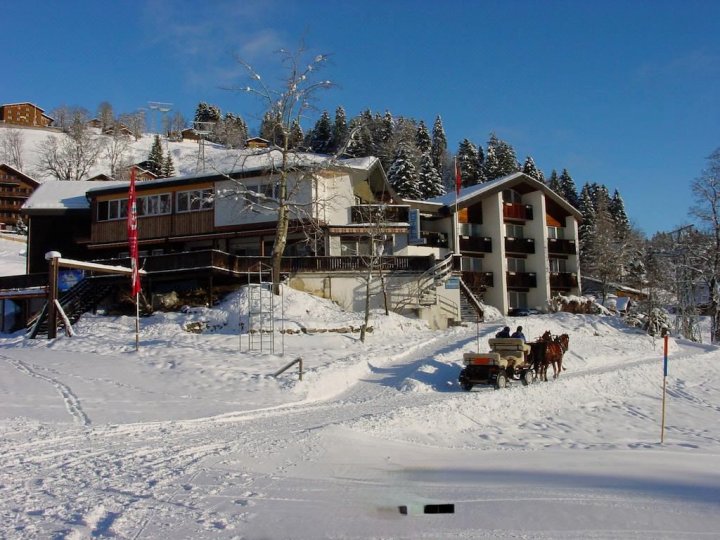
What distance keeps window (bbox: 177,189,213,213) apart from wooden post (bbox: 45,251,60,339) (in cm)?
1402

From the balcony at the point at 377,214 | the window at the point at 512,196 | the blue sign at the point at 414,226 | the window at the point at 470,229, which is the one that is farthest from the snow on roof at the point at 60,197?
the window at the point at 512,196

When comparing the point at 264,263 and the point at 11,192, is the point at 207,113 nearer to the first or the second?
the point at 11,192

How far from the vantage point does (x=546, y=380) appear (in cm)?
2103

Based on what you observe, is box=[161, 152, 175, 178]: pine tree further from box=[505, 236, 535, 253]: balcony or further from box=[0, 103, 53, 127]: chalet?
box=[0, 103, 53, 127]: chalet

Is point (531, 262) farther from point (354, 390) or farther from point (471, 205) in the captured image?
point (354, 390)

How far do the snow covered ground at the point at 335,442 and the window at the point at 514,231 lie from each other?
2246 cm

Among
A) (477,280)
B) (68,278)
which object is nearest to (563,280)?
(477,280)

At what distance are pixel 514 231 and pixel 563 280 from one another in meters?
5.49

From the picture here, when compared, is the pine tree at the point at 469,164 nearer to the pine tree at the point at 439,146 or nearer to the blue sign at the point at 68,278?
the pine tree at the point at 439,146

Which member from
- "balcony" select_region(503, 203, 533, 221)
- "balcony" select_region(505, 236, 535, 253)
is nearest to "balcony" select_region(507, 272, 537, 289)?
"balcony" select_region(505, 236, 535, 253)

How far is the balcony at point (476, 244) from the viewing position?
4632 centimetres

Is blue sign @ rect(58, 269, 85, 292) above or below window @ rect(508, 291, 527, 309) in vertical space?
above

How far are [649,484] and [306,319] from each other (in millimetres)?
20987

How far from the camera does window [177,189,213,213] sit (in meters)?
38.7
